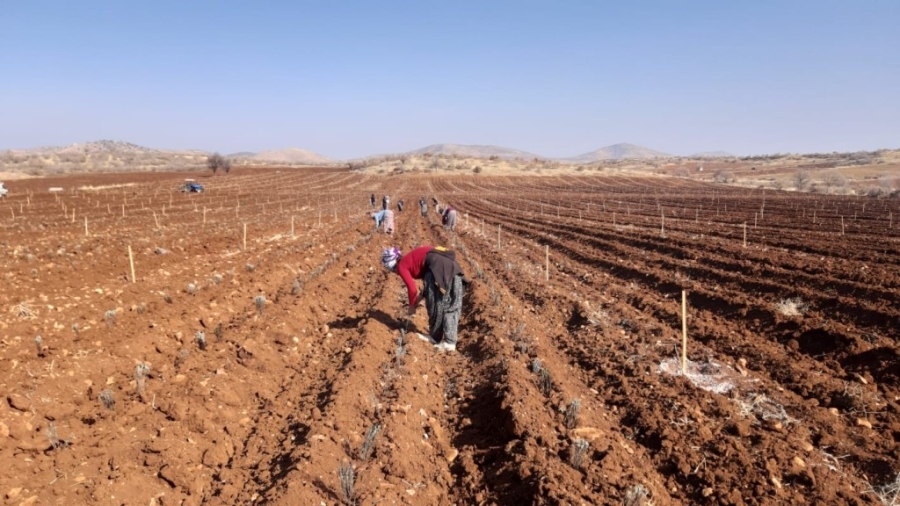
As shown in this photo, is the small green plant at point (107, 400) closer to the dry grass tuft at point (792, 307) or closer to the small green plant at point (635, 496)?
the small green plant at point (635, 496)

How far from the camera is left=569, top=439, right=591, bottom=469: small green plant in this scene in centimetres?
404

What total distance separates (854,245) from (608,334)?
452 inches

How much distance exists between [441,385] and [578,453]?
2.28 m

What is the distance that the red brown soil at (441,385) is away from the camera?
13.0ft

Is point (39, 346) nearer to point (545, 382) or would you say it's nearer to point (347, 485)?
point (347, 485)

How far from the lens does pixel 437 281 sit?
6.76 metres

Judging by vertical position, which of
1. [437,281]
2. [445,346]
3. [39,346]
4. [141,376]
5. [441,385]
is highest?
[437,281]

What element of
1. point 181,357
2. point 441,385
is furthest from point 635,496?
point 181,357

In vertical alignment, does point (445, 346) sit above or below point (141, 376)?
below

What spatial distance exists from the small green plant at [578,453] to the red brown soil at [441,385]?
0.04 metres

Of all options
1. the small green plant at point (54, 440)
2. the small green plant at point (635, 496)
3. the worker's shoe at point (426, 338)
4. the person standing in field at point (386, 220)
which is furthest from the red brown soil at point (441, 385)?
the person standing in field at point (386, 220)

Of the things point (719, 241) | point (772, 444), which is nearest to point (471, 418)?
point (772, 444)

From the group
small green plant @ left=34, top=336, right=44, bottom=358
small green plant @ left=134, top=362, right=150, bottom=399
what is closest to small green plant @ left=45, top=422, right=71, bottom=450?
small green plant @ left=134, top=362, right=150, bottom=399

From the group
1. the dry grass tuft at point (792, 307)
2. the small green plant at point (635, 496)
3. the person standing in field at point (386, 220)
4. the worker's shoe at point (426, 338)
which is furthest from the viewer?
the person standing in field at point (386, 220)
